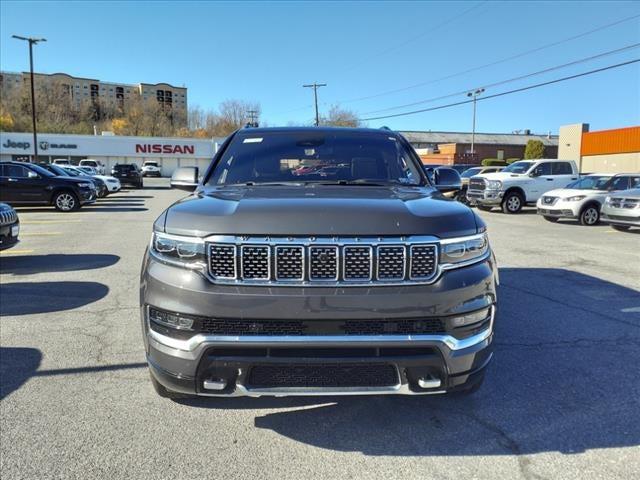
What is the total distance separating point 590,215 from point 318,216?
15.3 meters

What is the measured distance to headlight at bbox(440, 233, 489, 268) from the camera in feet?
8.50

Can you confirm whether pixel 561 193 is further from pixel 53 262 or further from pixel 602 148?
pixel 602 148

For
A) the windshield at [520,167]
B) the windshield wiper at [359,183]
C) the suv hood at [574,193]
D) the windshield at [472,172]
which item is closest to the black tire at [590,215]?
the suv hood at [574,193]

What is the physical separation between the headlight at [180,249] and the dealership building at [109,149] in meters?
54.6

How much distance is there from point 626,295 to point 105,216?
1488 centimetres

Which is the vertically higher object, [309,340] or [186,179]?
[186,179]

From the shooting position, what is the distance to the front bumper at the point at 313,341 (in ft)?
7.98

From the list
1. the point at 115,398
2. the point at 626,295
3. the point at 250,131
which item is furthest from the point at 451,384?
the point at 626,295

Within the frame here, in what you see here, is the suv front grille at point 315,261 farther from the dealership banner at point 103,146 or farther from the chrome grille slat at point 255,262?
the dealership banner at point 103,146

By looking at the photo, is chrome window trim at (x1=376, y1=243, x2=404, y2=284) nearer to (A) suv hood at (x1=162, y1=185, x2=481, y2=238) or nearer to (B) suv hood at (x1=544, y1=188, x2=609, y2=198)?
(A) suv hood at (x1=162, y1=185, x2=481, y2=238)

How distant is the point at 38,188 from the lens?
17.0 meters

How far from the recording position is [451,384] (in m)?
2.59

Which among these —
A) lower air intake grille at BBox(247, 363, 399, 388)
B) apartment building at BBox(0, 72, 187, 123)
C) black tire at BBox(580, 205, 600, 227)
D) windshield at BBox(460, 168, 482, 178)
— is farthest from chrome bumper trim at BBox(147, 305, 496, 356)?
apartment building at BBox(0, 72, 187, 123)

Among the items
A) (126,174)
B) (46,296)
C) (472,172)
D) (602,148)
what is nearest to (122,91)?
(126,174)
